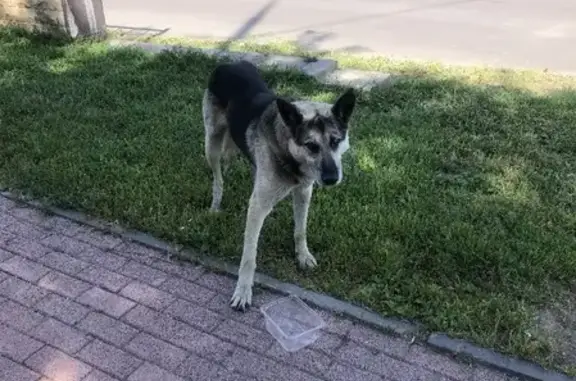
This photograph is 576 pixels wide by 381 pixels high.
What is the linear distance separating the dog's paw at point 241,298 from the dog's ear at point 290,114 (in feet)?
3.44

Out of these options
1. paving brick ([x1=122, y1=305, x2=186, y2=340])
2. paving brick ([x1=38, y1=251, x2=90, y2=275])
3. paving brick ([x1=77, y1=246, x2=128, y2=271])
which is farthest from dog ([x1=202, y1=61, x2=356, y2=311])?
paving brick ([x1=38, y1=251, x2=90, y2=275])

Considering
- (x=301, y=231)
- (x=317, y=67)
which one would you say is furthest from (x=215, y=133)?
(x=317, y=67)

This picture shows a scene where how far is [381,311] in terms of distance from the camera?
364 centimetres

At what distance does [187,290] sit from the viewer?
12.7 feet

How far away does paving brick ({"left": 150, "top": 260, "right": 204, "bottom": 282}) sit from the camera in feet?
13.1

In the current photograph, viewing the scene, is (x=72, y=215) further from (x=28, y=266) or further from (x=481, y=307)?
(x=481, y=307)

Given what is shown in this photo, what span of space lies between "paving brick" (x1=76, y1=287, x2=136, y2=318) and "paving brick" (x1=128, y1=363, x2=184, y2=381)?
51 centimetres

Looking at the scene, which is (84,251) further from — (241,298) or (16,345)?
(241,298)

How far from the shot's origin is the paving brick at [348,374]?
3.17 meters

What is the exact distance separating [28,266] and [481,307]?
9.81ft

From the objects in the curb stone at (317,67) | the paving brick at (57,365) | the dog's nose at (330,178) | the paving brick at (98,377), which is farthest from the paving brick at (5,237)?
the curb stone at (317,67)

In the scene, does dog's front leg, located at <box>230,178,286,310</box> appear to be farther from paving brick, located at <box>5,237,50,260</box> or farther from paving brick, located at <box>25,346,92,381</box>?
paving brick, located at <box>5,237,50,260</box>

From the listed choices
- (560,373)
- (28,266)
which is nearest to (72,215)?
(28,266)

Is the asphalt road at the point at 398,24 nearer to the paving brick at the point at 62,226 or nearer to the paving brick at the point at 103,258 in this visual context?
the paving brick at the point at 62,226
